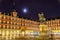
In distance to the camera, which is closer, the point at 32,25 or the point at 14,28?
the point at 14,28

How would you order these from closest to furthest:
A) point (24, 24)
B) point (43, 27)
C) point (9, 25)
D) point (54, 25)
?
1. point (43, 27)
2. point (9, 25)
3. point (24, 24)
4. point (54, 25)

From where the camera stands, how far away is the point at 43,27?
36969 millimetres

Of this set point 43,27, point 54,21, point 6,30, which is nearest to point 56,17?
point 54,21

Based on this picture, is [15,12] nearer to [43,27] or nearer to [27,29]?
[27,29]

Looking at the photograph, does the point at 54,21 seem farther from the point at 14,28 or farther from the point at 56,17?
the point at 14,28

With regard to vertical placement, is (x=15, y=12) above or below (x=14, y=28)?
above

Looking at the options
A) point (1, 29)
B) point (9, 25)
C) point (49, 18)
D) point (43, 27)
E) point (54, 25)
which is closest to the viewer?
point (43, 27)

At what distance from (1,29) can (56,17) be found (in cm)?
4698

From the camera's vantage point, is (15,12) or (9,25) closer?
(9,25)

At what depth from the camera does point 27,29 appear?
10125 centimetres

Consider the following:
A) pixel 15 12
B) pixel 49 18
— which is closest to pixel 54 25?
pixel 49 18

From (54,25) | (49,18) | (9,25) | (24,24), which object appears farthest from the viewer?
(49,18)

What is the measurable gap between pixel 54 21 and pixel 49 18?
10.0 m

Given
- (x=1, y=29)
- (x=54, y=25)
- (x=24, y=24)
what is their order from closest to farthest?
(x=1, y=29)
(x=24, y=24)
(x=54, y=25)
